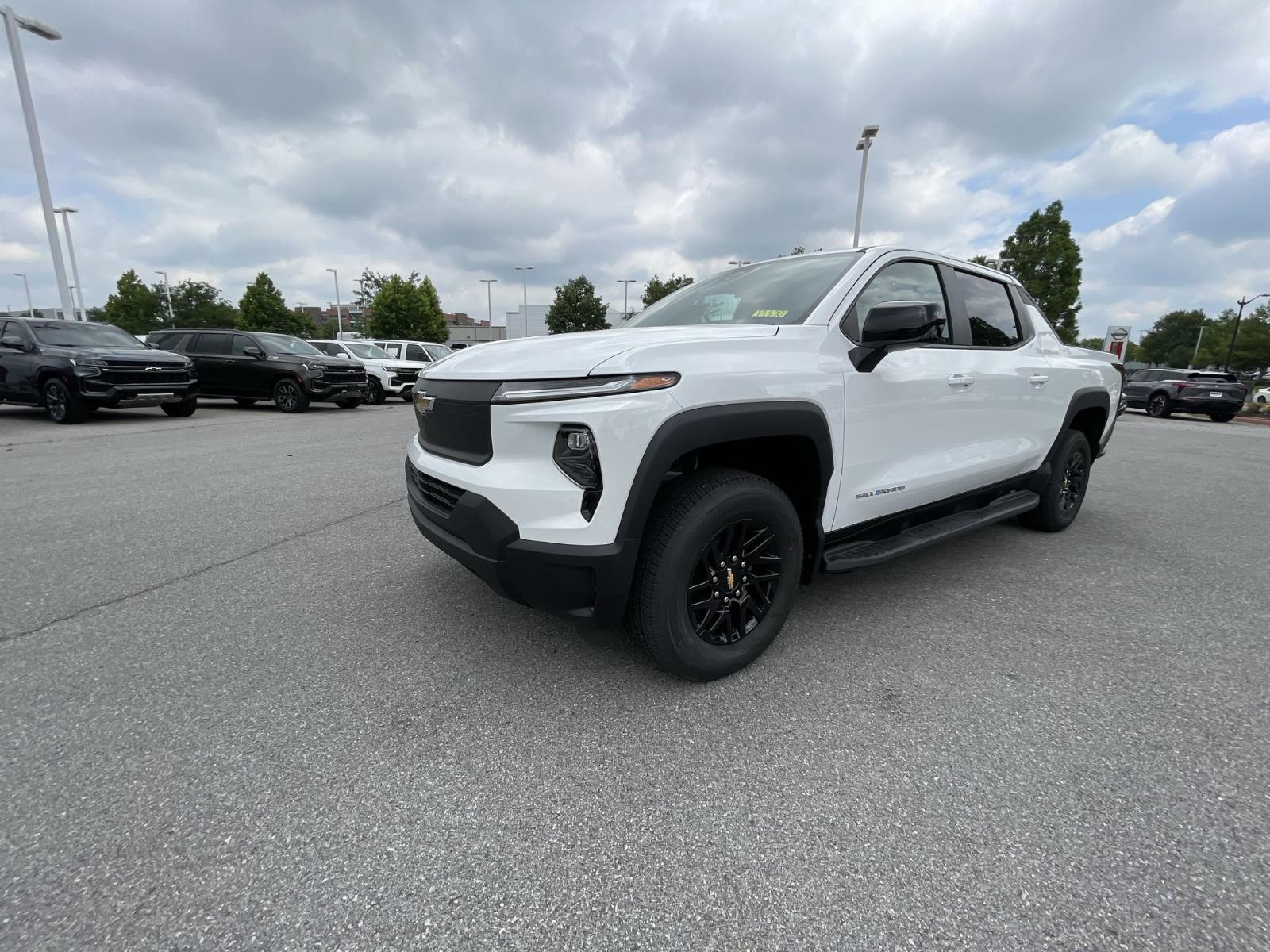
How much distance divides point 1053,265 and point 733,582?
3814cm

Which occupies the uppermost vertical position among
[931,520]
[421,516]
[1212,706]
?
A: [421,516]

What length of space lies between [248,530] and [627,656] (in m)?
3.12

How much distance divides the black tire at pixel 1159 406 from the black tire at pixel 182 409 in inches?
996

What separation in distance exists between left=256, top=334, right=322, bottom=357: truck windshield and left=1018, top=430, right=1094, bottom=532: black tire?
13.2m

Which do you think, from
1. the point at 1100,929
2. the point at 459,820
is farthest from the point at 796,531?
the point at 459,820

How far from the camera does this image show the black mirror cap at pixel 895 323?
7.91 ft

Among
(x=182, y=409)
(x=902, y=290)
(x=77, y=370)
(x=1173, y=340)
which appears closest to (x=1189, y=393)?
(x=902, y=290)

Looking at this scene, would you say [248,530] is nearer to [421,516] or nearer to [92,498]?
[92,498]

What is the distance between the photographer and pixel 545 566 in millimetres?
1950

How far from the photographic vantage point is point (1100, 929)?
1362 millimetres

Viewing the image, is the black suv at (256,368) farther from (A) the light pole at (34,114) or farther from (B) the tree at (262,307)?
(B) the tree at (262,307)

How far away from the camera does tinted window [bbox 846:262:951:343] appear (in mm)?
2605

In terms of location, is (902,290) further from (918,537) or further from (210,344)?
(210,344)

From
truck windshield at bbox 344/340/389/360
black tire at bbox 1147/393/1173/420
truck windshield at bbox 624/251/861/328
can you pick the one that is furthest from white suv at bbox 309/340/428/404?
black tire at bbox 1147/393/1173/420
